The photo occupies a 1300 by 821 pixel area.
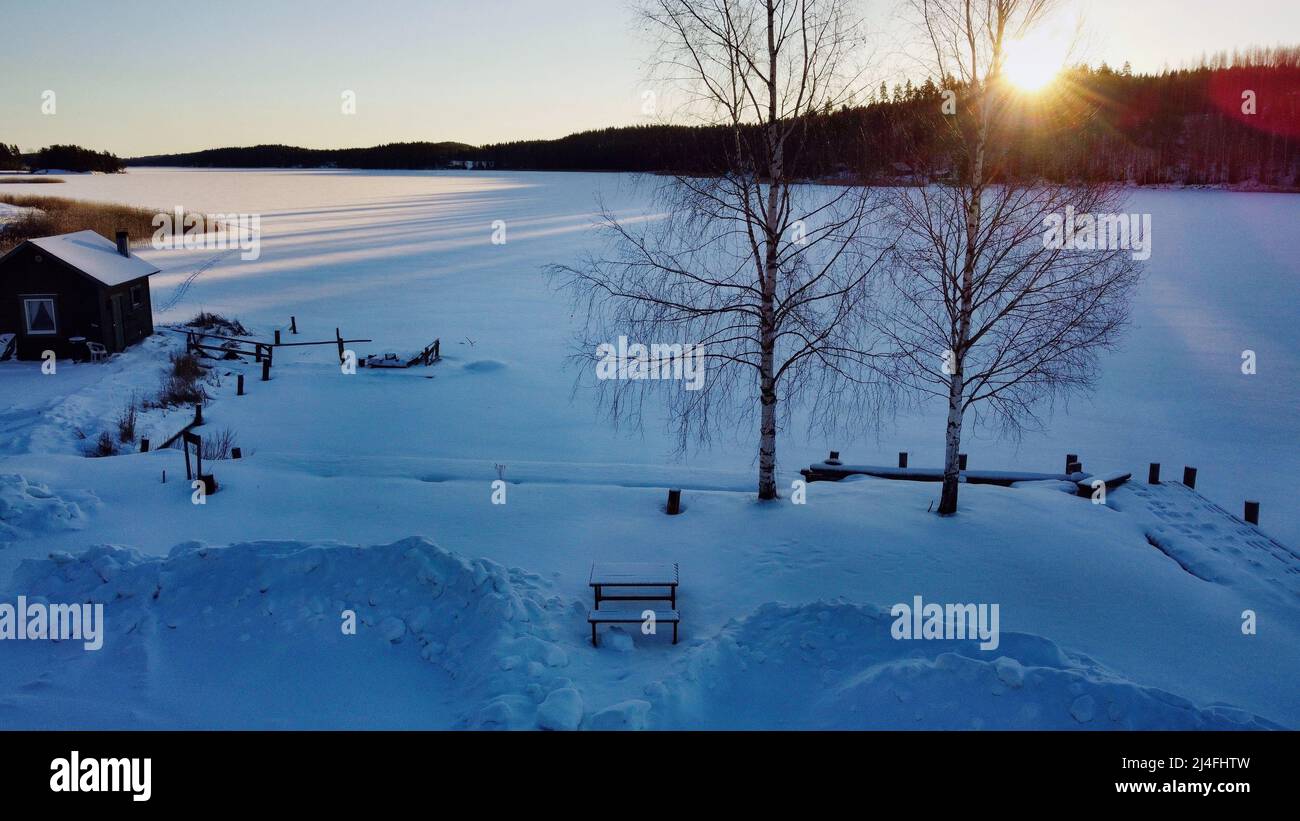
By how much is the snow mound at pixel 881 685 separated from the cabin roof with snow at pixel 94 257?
30791 mm

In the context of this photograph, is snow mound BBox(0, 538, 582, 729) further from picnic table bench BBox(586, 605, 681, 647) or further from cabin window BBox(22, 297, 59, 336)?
cabin window BBox(22, 297, 59, 336)

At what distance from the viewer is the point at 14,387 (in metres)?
26.4

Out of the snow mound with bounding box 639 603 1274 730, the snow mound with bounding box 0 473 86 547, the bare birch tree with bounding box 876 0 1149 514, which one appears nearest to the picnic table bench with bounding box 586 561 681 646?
the snow mound with bounding box 639 603 1274 730

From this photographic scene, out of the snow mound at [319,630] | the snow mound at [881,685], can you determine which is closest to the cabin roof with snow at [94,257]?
the snow mound at [319,630]

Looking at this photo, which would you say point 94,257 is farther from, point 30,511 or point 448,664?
point 448,664

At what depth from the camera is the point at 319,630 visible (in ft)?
31.6

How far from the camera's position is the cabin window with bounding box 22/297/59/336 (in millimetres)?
30469

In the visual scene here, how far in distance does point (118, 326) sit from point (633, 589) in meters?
29.8

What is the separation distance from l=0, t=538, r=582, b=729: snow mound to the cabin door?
81.8ft

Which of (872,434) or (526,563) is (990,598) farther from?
(872,434)

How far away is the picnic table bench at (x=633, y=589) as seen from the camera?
991 centimetres

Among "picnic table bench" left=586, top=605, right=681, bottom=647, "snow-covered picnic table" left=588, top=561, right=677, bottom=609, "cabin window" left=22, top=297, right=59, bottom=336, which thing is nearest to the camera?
"picnic table bench" left=586, top=605, right=681, bottom=647

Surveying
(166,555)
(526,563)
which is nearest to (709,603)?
(526,563)
